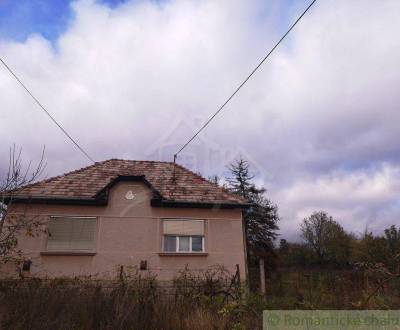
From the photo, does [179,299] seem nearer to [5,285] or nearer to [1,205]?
[5,285]

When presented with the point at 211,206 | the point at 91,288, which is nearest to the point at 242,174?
the point at 211,206

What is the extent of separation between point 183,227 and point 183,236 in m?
0.31

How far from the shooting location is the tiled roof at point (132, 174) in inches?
470

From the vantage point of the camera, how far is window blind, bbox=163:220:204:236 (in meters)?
11.9

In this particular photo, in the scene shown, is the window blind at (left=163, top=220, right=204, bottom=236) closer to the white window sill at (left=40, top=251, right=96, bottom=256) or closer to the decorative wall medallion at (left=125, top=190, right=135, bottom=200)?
the decorative wall medallion at (left=125, top=190, right=135, bottom=200)

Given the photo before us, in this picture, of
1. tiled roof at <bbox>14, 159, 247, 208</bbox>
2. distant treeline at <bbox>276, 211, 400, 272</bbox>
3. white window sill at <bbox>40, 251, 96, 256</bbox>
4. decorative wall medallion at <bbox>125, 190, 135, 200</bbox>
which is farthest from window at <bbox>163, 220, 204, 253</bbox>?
distant treeline at <bbox>276, 211, 400, 272</bbox>

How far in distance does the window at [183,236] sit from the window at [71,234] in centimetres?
245

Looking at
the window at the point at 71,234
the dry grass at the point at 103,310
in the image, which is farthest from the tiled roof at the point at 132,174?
the dry grass at the point at 103,310

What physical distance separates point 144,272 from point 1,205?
465cm

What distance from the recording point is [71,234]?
11.3m

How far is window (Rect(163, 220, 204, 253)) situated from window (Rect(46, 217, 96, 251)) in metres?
2.45

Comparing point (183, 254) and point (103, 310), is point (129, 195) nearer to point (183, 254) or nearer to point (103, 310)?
point (183, 254)

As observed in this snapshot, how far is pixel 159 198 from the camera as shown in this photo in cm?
1190

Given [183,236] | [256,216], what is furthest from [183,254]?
[256,216]
